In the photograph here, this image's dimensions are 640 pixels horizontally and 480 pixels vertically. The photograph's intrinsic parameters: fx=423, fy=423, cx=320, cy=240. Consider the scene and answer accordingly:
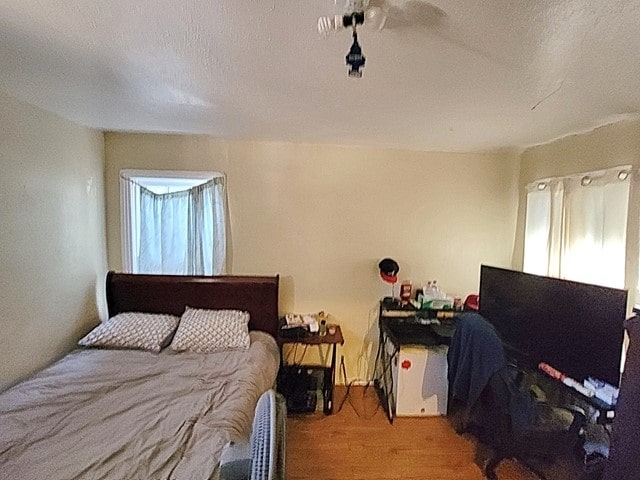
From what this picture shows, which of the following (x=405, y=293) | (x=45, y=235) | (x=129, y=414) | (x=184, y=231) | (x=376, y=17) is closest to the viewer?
(x=376, y=17)

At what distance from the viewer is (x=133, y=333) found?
2984mm

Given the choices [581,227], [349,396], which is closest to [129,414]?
[349,396]

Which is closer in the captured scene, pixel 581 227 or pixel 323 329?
pixel 581 227

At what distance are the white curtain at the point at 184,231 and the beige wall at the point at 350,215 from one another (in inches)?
5.5

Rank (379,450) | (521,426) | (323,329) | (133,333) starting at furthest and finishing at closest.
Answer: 1. (323,329)
2. (133,333)
3. (379,450)
4. (521,426)

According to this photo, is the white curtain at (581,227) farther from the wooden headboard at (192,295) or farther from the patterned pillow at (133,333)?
the patterned pillow at (133,333)

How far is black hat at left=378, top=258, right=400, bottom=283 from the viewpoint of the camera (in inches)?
143

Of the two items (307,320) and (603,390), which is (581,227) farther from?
(307,320)

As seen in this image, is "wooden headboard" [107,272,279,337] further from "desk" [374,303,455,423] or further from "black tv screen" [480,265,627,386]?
"black tv screen" [480,265,627,386]

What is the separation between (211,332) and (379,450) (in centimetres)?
142

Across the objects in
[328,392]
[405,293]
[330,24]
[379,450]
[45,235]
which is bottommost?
[379,450]

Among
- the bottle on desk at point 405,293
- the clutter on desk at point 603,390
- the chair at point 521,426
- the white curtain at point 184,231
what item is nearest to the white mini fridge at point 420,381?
the bottle on desk at point 405,293

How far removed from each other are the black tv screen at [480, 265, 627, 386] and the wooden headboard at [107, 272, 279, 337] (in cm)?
174

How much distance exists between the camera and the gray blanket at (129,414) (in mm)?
1646
